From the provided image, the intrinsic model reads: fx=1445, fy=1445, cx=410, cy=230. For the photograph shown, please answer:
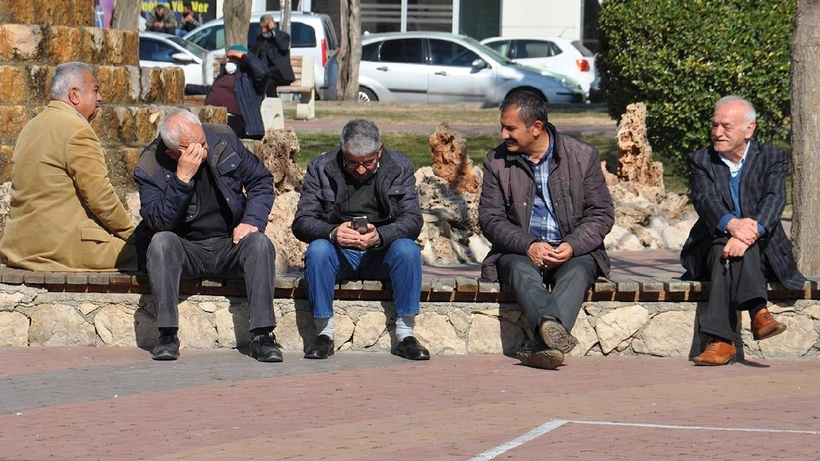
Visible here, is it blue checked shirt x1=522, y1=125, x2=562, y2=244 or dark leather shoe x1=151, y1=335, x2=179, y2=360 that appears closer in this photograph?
dark leather shoe x1=151, y1=335, x2=179, y2=360

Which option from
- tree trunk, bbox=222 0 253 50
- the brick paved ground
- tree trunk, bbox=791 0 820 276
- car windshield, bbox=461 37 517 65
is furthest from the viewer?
car windshield, bbox=461 37 517 65

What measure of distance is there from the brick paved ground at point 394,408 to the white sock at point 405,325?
15cm

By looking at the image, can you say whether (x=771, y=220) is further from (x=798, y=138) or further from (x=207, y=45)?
(x=207, y=45)

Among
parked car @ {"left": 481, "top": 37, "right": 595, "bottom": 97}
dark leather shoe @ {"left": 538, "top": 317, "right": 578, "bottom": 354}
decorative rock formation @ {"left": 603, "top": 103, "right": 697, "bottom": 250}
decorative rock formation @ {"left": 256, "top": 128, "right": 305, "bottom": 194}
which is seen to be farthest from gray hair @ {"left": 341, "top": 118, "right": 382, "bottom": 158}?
parked car @ {"left": 481, "top": 37, "right": 595, "bottom": 97}

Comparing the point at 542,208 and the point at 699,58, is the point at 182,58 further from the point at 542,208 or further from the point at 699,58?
the point at 542,208

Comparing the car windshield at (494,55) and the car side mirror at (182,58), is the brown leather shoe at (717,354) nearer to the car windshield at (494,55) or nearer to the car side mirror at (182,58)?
the car windshield at (494,55)

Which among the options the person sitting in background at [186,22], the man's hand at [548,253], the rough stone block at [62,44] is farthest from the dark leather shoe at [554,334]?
the person sitting in background at [186,22]

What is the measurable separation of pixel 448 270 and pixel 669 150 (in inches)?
168

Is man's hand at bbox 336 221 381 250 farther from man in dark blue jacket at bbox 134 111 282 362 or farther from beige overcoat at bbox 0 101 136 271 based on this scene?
beige overcoat at bbox 0 101 136 271

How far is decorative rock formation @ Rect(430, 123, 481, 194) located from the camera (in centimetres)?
1148

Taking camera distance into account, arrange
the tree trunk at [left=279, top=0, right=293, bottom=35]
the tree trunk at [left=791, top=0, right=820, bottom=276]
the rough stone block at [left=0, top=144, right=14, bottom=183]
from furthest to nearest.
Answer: the tree trunk at [left=279, top=0, right=293, bottom=35], the rough stone block at [left=0, top=144, right=14, bottom=183], the tree trunk at [left=791, top=0, right=820, bottom=276]

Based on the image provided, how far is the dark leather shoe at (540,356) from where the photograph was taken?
745 cm

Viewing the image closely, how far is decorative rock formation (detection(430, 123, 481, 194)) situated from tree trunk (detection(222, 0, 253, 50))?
30.0 ft

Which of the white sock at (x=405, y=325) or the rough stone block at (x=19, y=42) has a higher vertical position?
the rough stone block at (x=19, y=42)
